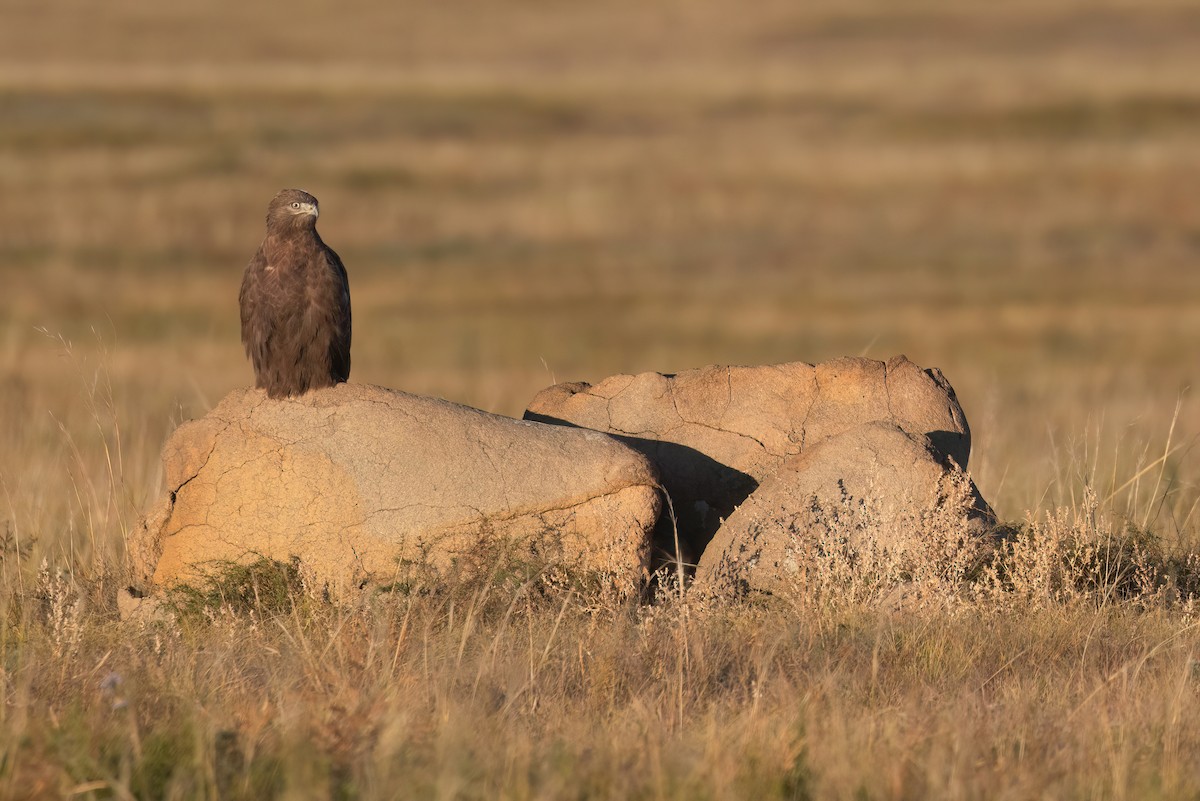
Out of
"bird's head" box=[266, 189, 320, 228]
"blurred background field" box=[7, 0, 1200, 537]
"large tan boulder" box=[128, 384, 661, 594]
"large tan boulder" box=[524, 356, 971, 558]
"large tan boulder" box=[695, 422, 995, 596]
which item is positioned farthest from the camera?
"blurred background field" box=[7, 0, 1200, 537]

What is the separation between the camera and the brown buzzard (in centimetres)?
629

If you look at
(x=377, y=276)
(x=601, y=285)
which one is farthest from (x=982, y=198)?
(x=377, y=276)

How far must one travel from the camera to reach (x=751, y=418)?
664cm

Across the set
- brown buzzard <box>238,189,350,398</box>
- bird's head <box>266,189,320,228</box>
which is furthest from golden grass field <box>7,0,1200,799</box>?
bird's head <box>266,189,320,228</box>

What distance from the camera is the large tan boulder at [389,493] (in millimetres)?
5855

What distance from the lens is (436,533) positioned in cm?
588

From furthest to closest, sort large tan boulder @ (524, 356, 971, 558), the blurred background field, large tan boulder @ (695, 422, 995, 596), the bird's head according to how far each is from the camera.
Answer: the blurred background field, large tan boulder @ (524, 356, 971, 558), the bird's head, large tan boulder @ (695, 422, 995, 596)

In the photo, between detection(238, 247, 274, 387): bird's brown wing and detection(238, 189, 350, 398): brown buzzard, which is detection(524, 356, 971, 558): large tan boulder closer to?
detection(238, 189, 350, 398): brown buzzard

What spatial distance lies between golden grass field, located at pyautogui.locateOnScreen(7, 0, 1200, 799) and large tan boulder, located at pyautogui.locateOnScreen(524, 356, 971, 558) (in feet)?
2.40

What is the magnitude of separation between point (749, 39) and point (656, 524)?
56.6 metres

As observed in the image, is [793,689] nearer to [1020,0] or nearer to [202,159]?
[202,159]

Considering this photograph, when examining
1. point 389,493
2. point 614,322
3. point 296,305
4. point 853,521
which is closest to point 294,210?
point 296,305

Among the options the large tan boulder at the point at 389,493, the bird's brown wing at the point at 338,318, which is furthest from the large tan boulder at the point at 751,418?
the bird's brown wing at the point at 338,318

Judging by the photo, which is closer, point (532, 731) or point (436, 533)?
point (532, 731)
